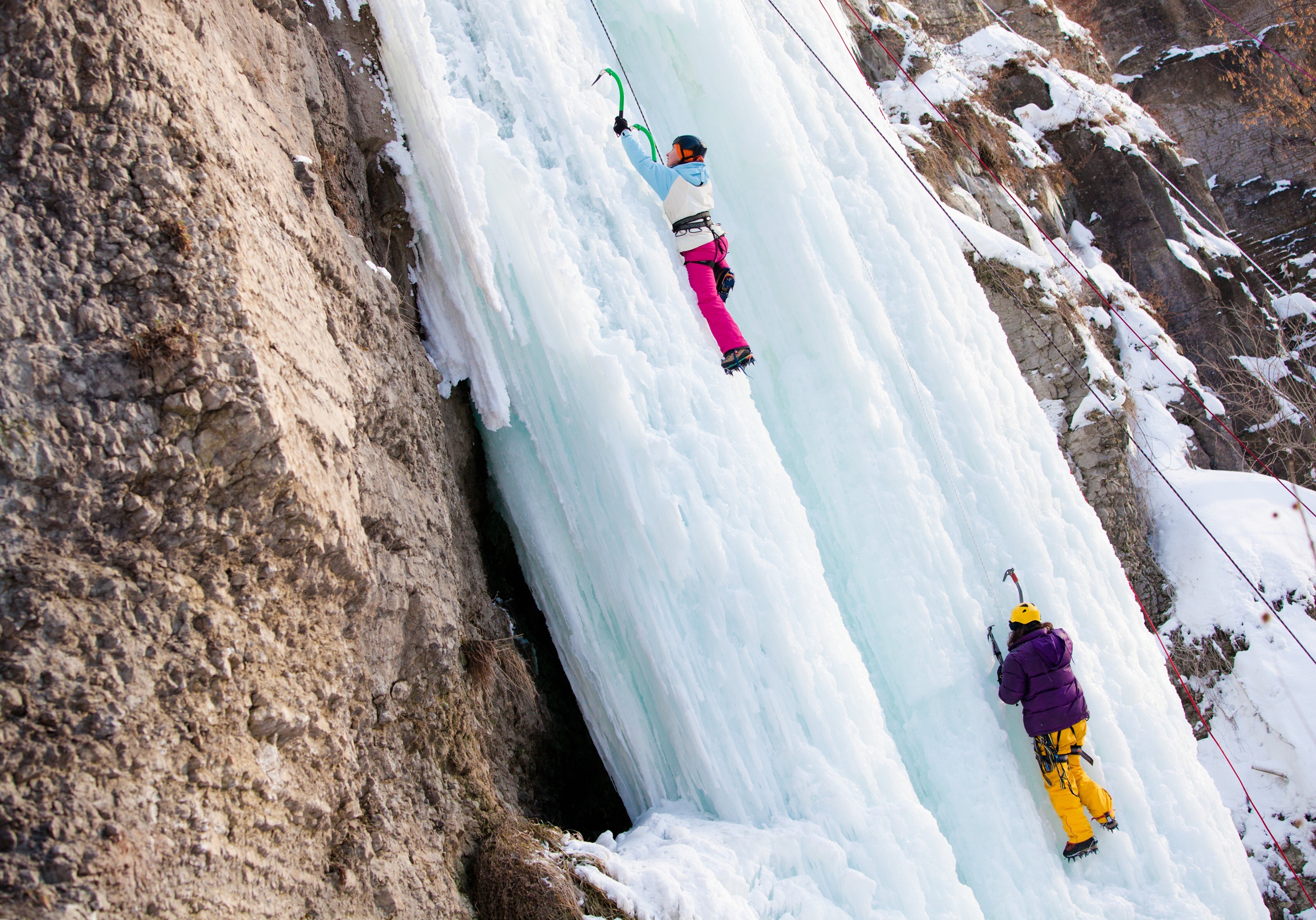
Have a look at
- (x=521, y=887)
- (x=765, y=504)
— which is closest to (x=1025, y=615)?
(x=765, y=504)

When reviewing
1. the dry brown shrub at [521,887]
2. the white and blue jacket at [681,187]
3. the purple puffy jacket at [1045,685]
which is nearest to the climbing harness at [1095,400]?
the purple puffy jacket at [1045,685]

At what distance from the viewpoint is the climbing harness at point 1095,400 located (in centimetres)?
596

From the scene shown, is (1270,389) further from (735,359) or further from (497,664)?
(497,664)

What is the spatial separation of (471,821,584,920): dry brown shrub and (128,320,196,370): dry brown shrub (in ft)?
7.51

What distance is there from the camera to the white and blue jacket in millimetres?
4605

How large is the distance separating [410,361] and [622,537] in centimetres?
147

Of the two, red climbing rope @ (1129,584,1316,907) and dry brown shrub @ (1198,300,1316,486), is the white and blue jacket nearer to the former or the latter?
red climbing rope @ (1129,584,1316,907)

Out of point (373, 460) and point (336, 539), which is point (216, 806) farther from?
point (373, 460)

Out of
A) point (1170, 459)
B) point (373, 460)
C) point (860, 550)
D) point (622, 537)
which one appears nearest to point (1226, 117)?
point (1170, 459)

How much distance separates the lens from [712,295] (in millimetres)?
4625

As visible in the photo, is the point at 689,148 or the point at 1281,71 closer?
the point at 689,148

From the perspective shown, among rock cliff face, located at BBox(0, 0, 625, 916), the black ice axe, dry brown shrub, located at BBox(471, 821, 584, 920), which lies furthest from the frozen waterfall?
rock cliff face, located at BBox(0, 0, 625, 916)

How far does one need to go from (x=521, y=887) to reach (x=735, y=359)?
2.84 meters

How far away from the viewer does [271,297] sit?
297 centimetres
